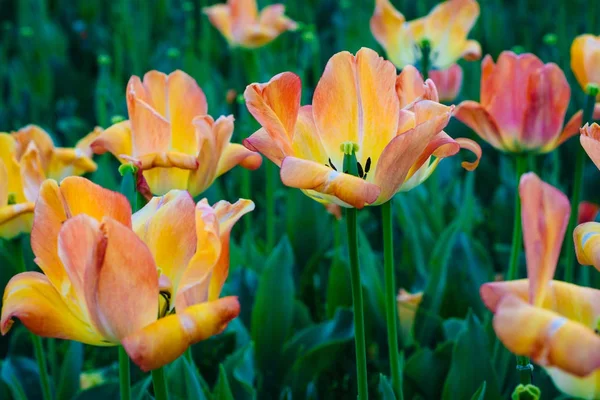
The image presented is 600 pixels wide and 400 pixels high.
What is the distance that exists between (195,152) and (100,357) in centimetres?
59

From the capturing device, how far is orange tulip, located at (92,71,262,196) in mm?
1019

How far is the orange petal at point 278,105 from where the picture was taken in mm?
781

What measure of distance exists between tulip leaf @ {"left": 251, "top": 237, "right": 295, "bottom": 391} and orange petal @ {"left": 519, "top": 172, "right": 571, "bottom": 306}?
79 centimetres

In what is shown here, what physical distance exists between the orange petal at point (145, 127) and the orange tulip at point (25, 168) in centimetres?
16

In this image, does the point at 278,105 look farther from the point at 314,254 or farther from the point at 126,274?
the point at 314,254

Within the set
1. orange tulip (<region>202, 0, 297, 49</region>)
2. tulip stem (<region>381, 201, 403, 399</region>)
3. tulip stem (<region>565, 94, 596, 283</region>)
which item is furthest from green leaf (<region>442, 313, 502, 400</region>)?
orange tulip (<region>202, 0, 297, 49</region>)

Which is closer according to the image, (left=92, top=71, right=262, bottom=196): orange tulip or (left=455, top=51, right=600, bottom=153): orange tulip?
(left=92, top=71, right=262, bottom=196): orange tulip

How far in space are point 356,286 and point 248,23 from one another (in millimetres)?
1772

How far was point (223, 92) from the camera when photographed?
2.57 meters

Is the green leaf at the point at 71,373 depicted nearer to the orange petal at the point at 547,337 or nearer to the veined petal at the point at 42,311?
the veined petal at the point at 42,311

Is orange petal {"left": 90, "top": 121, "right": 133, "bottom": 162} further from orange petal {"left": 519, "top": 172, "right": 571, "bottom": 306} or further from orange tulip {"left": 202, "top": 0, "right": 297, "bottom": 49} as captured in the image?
orange tulip {"left": 202, "top": 0, "right": 297, "bottom": 49}

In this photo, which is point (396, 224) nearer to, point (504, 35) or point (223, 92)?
point (223, 92)

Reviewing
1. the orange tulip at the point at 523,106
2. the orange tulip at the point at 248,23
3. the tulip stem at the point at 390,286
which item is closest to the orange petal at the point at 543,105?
the orange tulip at the point at 523,106

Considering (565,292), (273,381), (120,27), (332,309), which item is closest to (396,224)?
(332,309)
